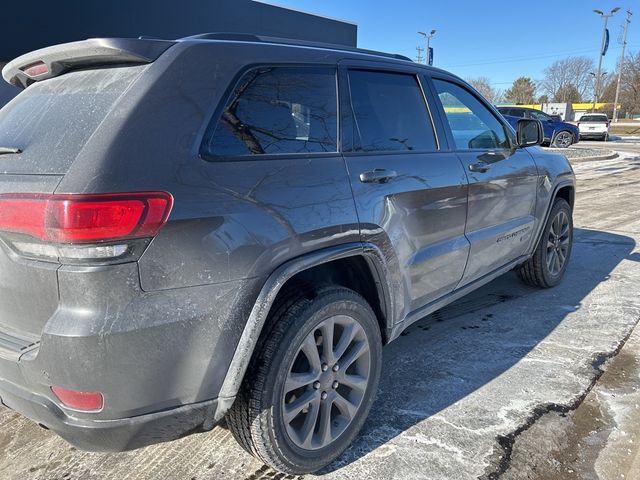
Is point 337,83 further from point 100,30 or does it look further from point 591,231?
point 100,30

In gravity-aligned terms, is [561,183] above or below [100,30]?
below

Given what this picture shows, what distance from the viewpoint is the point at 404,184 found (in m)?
2.62

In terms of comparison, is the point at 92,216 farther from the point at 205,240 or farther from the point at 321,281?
the point at 321,281

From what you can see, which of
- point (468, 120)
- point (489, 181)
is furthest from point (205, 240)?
point (468, 120)

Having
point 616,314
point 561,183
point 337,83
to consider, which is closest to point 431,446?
point 337,83

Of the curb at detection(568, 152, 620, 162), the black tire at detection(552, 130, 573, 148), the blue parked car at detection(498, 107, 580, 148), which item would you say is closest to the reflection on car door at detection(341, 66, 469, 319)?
the curb at detection(568, 152, 620, 162)

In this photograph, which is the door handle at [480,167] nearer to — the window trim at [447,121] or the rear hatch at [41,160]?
the window trim at [447,121]

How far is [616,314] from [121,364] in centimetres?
402

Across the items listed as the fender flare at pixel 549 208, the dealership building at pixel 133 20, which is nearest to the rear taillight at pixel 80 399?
the fender flare at pixel 549 208

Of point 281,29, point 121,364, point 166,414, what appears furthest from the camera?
point 281,29

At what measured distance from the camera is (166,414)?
1783 mm

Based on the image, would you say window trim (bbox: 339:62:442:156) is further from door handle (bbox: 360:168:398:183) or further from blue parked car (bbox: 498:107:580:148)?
blue parked car (bbox: 498:107:580:148)

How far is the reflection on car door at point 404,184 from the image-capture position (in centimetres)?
245

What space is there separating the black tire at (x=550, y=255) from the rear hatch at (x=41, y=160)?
3.78 metres
